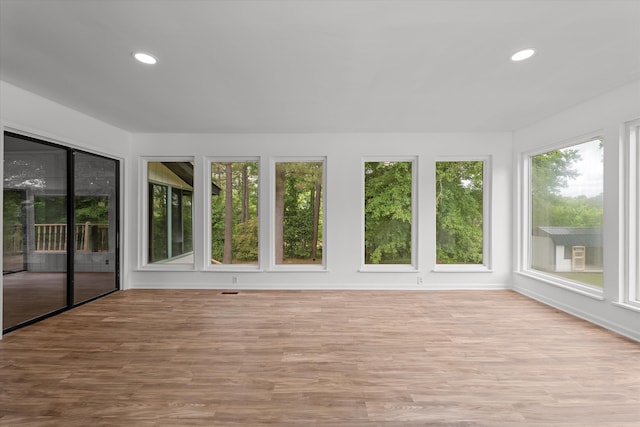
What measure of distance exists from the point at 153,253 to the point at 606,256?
648cm

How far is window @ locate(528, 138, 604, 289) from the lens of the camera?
12.2ft

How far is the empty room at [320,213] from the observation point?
209cm

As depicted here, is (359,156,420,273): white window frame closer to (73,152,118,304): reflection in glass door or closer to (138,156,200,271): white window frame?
(138,156,200,271): white window frame

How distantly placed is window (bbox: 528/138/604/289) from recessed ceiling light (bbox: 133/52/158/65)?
4945 mm

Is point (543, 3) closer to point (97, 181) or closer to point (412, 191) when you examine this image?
point (412, 191)

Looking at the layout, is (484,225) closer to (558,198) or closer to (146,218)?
(558,198)

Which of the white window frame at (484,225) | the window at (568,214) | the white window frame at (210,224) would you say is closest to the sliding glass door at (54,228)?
the white window frame at (210,224)

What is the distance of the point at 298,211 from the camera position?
17.3 ft

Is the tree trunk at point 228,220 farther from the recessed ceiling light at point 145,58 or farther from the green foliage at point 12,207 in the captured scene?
the recessed ceiling light at point 145,58

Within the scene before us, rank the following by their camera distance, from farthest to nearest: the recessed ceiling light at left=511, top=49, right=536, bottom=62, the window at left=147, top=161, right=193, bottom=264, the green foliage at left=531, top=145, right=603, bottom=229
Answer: the window at left=147, top=161, right=193, bottom=264 < the green foliage at left=531, top=145, right=603, bottom=229 < the recessed ceiling light at left=511, top=49, right=536, bottom=62

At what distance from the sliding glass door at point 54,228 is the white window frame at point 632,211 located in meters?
6.67

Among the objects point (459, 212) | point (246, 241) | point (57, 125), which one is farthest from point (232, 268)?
point (459, 212)

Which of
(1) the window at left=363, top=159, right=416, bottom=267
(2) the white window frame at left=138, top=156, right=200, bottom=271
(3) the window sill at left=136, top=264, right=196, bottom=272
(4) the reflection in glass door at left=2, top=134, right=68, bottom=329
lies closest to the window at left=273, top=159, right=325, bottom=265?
(1) the window at left=363, top=159, right=416, bottom=267

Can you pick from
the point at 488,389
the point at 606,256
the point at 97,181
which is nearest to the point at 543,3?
the point at 488,389
